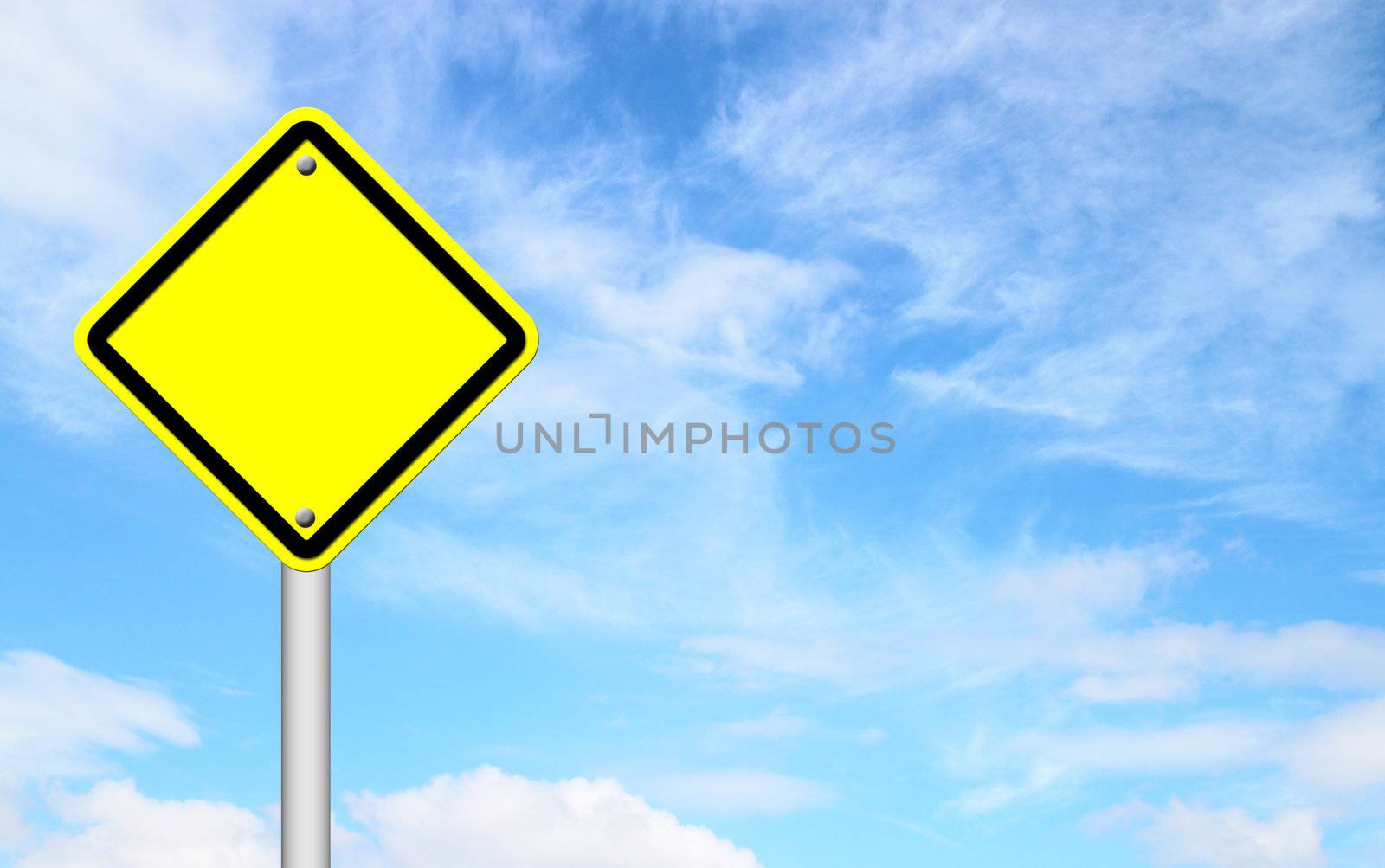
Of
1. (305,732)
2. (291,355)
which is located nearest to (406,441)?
(291,355)

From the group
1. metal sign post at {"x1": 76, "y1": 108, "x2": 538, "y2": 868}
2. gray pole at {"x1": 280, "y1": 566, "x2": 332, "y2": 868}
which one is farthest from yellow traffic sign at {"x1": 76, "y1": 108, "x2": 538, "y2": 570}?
gray pole at {"x1": 280, "y1": 566, "x2": 332, "y2": 868}

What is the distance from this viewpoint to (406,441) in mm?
3311

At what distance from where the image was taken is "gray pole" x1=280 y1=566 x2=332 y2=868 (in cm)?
306

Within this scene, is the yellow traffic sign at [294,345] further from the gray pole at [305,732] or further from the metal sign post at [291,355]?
the gray pole at [305,732]

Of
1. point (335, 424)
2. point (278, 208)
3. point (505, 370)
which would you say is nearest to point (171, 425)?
point (335, 424)

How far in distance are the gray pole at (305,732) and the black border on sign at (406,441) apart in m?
0.20

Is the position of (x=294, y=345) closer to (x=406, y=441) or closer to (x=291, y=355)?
(x=291, y=355)

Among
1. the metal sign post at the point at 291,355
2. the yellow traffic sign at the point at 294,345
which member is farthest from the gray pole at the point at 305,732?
the yellow traffic sign at the point at 294,345

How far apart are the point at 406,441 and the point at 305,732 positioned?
0.82m

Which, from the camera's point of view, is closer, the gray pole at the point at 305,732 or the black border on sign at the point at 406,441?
the gray pole at the point at 305,732

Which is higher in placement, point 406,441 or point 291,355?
point 291,355

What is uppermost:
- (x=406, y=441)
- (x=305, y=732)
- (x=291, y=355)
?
(x=291, y=355)

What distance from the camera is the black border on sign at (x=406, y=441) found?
3.27m

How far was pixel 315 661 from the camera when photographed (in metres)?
3.15
